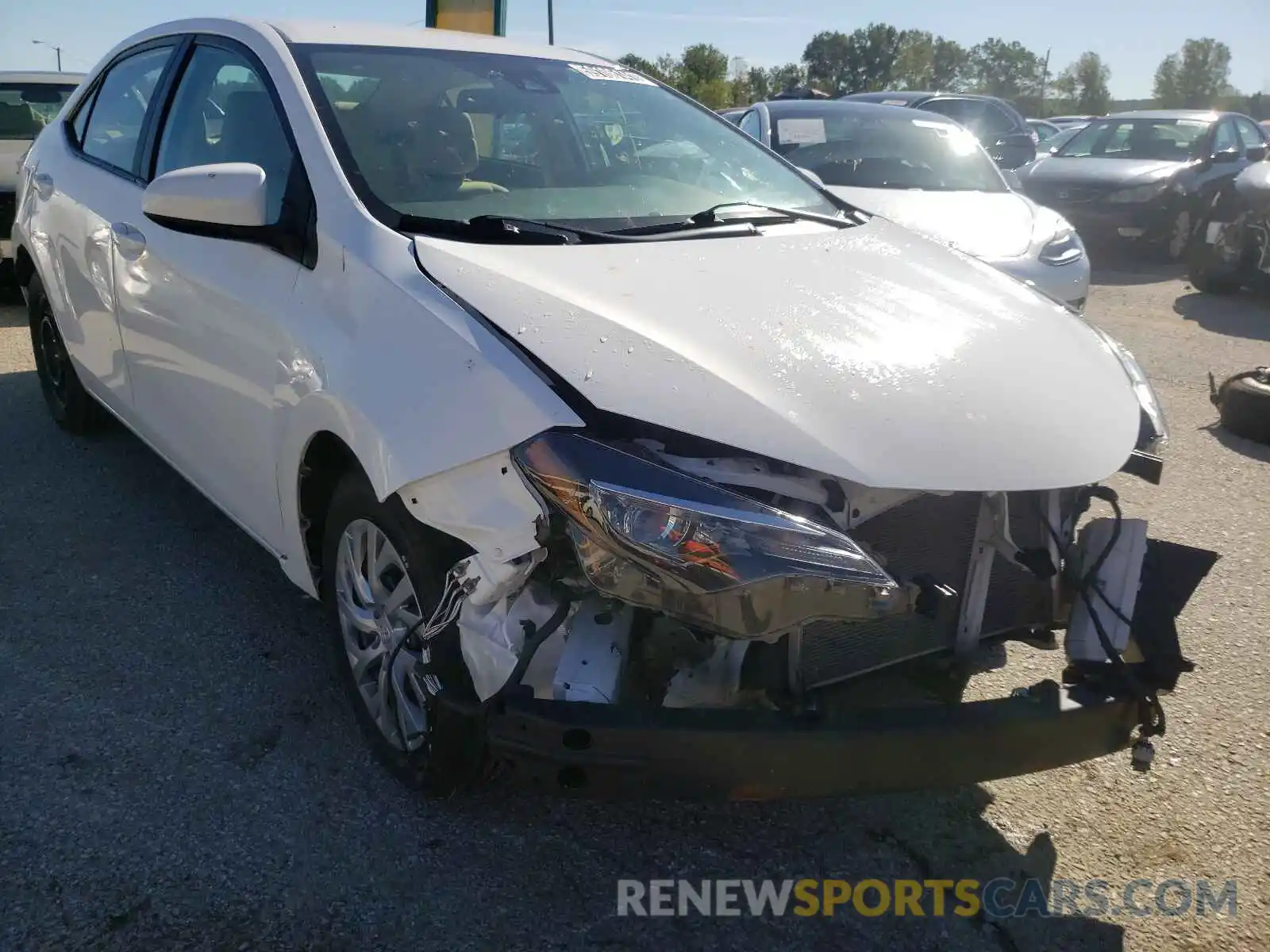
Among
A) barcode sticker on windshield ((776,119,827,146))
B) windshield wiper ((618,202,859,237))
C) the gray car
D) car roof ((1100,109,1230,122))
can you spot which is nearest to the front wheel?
car roof ((1100,109,1230,122))

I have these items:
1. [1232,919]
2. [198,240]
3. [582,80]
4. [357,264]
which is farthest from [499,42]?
[1232,919]

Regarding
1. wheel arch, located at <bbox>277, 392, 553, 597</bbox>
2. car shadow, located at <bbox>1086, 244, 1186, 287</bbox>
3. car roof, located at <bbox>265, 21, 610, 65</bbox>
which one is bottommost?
car shadow, located at <bbox>1086, 244, 1186, 287</bbox>

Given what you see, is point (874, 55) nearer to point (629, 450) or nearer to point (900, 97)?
point (900, 97)

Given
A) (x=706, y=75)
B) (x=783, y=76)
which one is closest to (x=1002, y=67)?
(x=783, y=76)

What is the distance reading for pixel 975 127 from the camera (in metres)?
13.6

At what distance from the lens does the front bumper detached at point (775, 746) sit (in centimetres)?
186

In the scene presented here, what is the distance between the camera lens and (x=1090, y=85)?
75.5 m

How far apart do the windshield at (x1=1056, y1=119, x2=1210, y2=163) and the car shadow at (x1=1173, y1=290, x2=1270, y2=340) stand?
2630 millimetres

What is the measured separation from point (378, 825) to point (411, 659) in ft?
1.31

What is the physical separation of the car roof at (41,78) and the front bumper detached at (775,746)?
8.75 meters

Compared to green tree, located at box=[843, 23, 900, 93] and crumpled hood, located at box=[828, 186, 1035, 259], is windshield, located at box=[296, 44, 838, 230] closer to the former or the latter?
crumpled hood, located at box=[828, 186, 1035, 259]

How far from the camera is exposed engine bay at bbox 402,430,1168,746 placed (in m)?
1.87

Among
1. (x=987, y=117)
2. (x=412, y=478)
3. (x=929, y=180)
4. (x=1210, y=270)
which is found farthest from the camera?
(x=987, y=117)

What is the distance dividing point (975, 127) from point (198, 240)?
1252 cm
